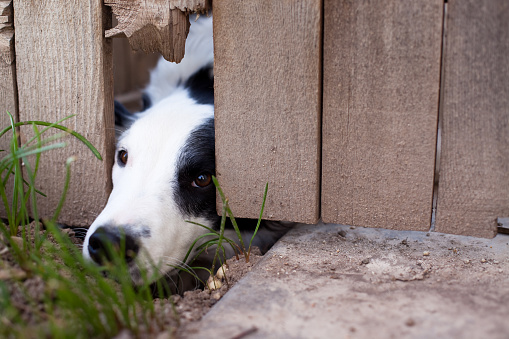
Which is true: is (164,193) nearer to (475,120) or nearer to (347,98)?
(347,98)

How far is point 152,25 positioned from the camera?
1909mm

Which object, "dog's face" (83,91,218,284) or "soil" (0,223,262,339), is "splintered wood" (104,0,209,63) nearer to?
"dog's face" (83,91,218,284)

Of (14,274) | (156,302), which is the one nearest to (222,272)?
(156,302)

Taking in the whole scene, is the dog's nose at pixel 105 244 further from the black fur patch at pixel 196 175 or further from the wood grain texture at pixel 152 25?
the wood grain texture at pixel 152 25

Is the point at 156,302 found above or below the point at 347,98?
below

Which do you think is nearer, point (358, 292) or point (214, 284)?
point (358, 292)

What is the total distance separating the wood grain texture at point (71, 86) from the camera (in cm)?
205

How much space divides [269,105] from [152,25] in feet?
1.77

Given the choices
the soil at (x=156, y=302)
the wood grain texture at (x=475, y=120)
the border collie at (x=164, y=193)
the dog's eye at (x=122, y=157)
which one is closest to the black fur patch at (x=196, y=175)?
the border collie at (x=164, y=193)

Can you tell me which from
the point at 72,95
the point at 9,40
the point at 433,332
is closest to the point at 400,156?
the point at 433,332

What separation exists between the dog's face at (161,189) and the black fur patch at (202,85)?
22cm

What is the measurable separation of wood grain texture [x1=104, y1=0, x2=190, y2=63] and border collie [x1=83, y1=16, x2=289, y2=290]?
38 centimetres

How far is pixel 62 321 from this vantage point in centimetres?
121

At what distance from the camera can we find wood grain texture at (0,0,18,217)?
2117 mm
